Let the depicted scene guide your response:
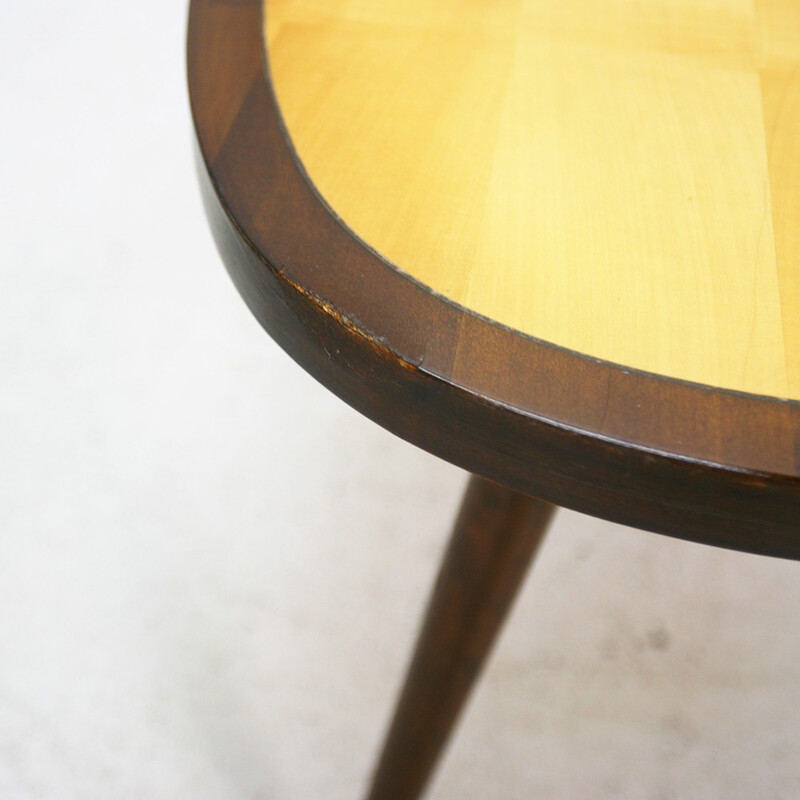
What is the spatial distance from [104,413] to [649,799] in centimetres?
50

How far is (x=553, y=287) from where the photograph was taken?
Answer: 0.35m

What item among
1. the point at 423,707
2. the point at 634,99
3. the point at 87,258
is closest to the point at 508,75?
the point at 634,99

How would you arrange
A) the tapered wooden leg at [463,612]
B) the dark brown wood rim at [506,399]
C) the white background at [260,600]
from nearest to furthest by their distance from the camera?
the dark brown wood rim at [506,399] < the tapered wooden leg at [463,612] < the white background at [260,600]

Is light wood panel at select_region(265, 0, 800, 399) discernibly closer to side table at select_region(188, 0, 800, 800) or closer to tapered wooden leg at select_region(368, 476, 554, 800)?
side table at select_region(188, 0, 800, 800)

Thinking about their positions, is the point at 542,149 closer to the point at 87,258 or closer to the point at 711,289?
the point at 711,289

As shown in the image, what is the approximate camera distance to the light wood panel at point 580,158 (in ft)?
1.13

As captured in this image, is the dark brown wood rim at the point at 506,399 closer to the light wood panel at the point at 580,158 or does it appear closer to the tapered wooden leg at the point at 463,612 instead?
the light wood panel at the point at 580,158

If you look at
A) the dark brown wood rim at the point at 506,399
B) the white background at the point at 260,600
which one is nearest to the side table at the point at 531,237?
the dark brown wood rim at the point at 506,399

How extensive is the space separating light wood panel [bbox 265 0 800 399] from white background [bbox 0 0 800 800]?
0.29 metres

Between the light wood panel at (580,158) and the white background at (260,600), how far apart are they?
11.3 inches

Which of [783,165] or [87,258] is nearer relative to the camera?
[783,165]

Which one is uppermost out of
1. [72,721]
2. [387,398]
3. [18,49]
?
[387,398]

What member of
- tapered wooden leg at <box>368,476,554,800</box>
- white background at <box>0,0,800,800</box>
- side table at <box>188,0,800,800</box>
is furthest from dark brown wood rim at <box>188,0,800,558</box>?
white background at <box>0,0,800,800</box>

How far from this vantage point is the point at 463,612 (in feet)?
1.65
